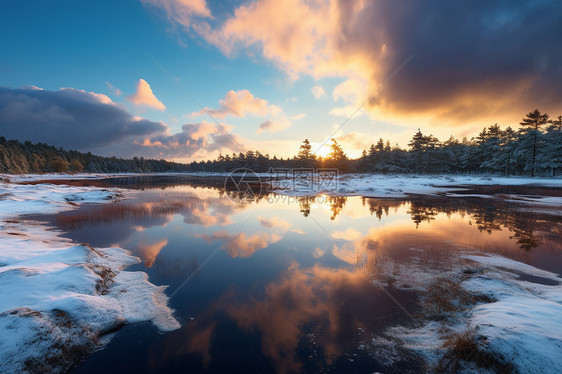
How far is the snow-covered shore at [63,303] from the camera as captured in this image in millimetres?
4188

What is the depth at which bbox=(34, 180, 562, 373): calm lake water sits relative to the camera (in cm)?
464

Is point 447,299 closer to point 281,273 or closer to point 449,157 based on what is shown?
point 281,273

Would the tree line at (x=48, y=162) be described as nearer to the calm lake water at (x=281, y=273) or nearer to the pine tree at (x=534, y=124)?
the calm lake water at (x=281, y=273)

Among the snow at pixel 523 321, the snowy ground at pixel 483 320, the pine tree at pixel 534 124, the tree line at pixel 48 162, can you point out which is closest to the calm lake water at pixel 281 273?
the snowy ground at pixel 483 320

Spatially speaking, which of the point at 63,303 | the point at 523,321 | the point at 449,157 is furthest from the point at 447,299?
the point at 449,157

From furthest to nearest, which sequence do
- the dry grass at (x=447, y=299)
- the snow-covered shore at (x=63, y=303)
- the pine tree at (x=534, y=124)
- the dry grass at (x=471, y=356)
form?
the pine tree at (x=534, y=124), the dry grass at (x=447, y=299), the snow-covered shore at (x=63, y=303), the dry grass at (x=471, y=356)

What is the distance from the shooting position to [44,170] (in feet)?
352

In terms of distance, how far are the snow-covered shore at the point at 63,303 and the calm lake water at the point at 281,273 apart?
1.55 ft

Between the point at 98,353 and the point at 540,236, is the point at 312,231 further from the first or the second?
the point at 540,236

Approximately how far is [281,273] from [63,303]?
625 centimetres

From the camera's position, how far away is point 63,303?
527 cm

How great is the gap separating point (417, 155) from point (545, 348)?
88.8 meters

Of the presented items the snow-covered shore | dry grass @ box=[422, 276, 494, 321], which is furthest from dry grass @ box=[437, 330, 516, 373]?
the snow-covered shore

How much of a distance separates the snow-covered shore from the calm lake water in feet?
1.55
